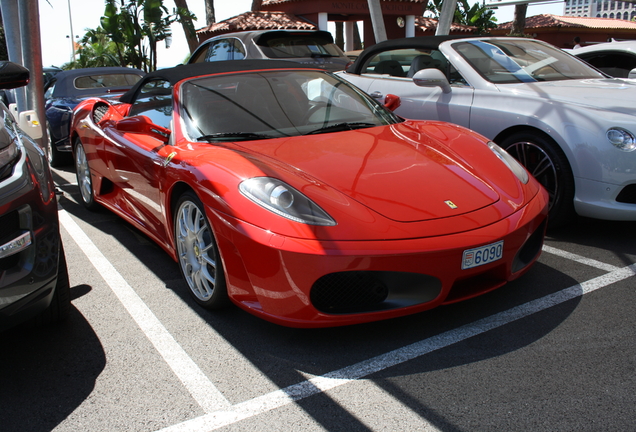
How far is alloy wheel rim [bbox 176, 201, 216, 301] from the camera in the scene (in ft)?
9.71

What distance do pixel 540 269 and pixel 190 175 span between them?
2087mm

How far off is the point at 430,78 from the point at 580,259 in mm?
1947

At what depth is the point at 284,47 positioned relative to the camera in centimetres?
884

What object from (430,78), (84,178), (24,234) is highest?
(430,78)

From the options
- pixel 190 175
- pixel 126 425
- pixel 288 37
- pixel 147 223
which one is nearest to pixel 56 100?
pixel 288 37

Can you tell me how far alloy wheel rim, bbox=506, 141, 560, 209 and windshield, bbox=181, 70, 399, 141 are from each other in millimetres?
1018

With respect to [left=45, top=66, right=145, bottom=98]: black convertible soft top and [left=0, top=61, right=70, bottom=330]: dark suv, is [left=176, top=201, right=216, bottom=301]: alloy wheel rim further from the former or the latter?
[left=45, top=66, right=145, bottom=98]: black convertible soft top

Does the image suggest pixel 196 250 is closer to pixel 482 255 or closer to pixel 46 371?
pixel 46 371

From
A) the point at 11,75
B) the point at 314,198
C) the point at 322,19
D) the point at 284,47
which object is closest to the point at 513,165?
the point at 314,198

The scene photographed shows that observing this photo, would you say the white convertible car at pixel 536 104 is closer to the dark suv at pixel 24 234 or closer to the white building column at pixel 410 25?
the dark suv at pixel 24 234

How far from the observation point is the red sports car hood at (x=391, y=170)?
2.72 m

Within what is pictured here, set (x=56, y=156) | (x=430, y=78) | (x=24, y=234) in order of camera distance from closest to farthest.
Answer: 1. (x=24, y=234)
2. (x=430, y=78)
3. (x=56, y=156)

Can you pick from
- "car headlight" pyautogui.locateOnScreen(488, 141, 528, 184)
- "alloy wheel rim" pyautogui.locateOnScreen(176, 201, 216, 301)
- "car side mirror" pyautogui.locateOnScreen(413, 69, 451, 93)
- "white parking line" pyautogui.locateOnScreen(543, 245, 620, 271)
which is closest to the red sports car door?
"alloy wheel rim" pyautogui.locateOnScreen(176, 201, 216, 301)

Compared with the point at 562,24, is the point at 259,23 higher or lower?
lower
